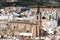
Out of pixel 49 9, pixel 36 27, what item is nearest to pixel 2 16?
pixel 36 27

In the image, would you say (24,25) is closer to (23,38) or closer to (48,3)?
(23,38)

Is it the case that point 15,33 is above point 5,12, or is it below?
below

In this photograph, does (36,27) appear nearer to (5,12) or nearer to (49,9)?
(49,9)

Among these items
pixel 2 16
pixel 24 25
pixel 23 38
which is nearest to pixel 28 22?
pixel 24 25

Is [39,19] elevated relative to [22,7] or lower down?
lower down

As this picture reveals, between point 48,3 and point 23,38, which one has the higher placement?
point 48,3

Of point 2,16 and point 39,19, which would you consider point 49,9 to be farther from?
point 2,16

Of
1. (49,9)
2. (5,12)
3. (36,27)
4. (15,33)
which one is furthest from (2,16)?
(49,9)

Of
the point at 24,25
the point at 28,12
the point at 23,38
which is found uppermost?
the point at 28,12
